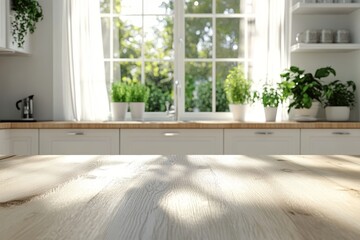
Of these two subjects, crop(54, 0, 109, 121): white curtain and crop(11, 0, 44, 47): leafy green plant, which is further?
crop(54, 0, 109, 121): white curtain

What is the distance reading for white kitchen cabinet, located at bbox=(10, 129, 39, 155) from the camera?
4.18 metres

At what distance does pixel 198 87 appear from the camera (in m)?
4.98

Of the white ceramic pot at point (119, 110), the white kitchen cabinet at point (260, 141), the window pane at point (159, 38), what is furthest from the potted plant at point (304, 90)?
the white ceramic pot at point (119, 110)

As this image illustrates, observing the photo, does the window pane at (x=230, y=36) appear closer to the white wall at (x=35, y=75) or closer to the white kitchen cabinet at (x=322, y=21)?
the white kitchen cabinet at (x=322, y=21)

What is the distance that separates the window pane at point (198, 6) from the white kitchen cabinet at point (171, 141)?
1370 millimetres

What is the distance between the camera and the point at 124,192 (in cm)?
101

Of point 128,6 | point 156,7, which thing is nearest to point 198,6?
point 156,7

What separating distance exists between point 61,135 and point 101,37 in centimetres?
111

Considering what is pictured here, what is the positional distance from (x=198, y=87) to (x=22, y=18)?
1678 mm

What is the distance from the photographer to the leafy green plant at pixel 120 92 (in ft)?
15.3

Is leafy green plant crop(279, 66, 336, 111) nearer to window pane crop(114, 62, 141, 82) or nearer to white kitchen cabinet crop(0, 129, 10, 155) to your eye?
window pane crop(114, 62, 141, 82)

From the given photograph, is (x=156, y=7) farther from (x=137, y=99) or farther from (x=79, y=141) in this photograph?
(x=79, y=141)

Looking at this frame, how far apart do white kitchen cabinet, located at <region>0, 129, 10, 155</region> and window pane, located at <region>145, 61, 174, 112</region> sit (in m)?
1.38

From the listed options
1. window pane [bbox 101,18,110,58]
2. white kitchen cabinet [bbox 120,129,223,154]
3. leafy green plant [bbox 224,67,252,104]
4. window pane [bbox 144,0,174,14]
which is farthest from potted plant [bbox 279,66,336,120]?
window pane [bbox 101,18,110,58]
